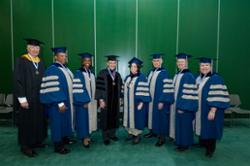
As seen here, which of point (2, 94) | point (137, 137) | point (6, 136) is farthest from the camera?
point (2, 94)

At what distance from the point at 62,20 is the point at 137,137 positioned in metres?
3.77

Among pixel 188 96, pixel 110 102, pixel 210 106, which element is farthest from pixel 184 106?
pixel 110 102

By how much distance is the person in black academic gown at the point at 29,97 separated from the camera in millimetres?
3479

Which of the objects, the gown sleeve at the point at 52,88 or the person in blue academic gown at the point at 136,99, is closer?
the gown sleeve at the point at 52,88

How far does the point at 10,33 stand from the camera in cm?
611

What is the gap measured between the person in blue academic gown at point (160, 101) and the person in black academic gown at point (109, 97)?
25.4 inches

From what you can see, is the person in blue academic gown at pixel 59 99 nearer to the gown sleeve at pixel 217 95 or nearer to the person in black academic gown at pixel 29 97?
the person in black academic gown at pixel 29 97

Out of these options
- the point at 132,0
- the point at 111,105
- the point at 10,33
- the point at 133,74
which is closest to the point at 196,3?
the point at 132,0

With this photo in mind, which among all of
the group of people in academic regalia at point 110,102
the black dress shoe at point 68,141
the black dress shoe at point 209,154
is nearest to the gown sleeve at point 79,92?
the group of people in academic regalia at point 110,102

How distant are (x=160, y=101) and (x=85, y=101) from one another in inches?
50.9

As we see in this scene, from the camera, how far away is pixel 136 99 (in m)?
4.14

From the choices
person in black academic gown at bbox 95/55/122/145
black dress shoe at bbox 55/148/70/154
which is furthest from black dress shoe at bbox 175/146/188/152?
black dress shoe at bbox 55/148/70/154

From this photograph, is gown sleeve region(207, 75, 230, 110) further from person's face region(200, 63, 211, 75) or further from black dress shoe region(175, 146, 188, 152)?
black dress shoe region(175, 146, 188, 152)

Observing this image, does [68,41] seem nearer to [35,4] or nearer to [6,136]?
[35,4]
